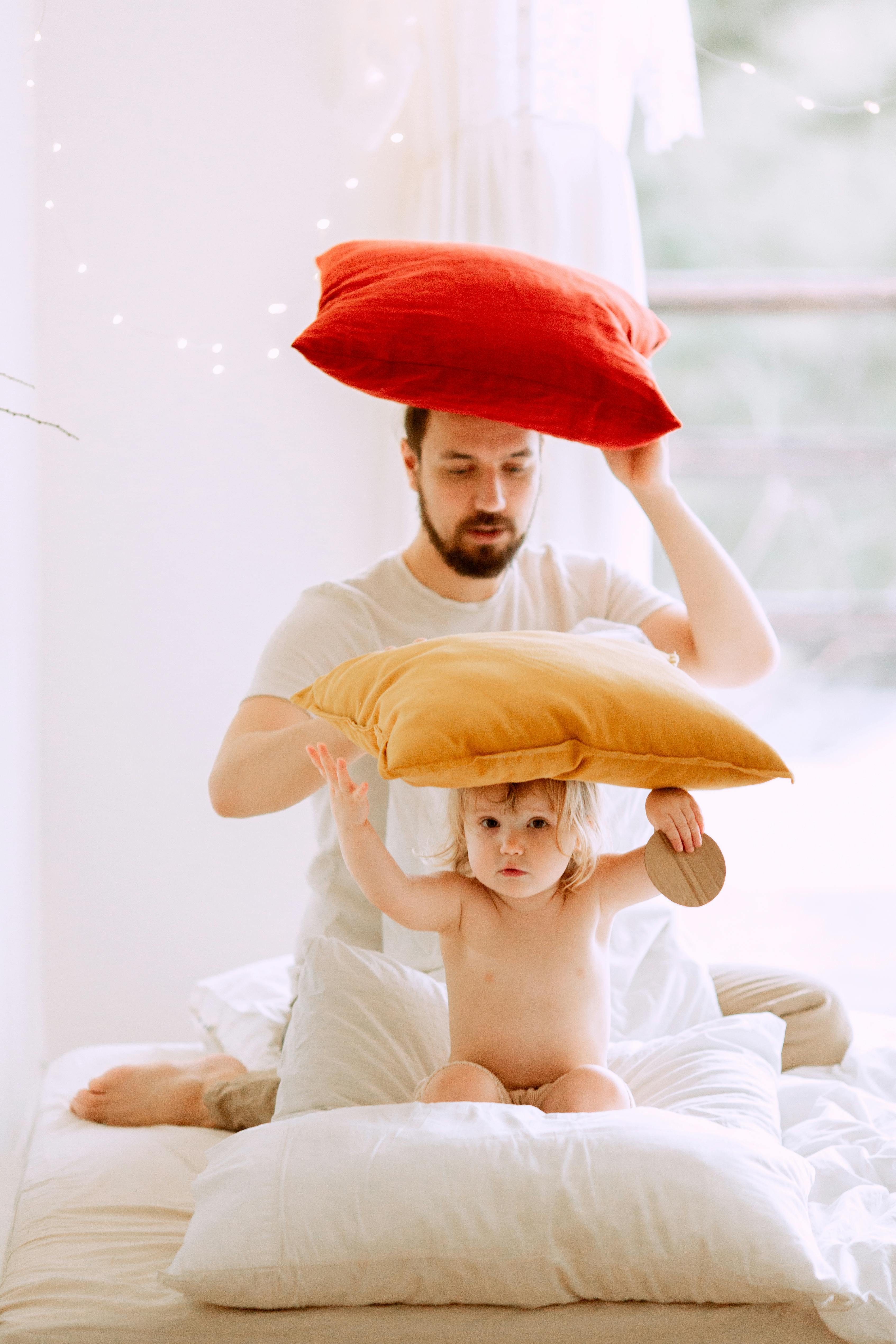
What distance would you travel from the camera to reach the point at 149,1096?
1.52 metres

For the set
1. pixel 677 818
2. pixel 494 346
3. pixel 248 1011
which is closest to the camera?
→ pixel 677 818

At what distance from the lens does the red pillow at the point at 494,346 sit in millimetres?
1395

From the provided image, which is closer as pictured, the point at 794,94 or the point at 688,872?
the point at 688,872

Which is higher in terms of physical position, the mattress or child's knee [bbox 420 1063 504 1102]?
child's knee [bbox 420 1063 504 1102]

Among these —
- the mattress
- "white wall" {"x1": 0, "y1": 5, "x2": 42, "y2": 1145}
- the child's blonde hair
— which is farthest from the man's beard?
the mattress

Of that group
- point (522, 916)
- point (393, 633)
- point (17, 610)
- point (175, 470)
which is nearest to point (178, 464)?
point (175, 470)

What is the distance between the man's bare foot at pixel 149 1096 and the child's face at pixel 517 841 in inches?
19.6

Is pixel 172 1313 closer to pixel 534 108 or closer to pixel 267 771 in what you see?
pixel 267 771

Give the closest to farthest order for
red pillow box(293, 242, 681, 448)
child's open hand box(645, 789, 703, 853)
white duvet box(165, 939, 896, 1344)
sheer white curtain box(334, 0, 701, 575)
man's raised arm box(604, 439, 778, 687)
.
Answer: white duvet box(165, 939, 896, 1344)
child's open hand box(645, 789, 703, 853)
red pillow box(293, 242, 681, 448)
man's raised arm box(604, 439, 778, 687)
sheer white curtain box(334, 0, 701, 575)

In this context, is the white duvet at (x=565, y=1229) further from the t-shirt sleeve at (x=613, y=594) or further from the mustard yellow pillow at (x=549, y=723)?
the t-shirt sleeve at (x=613, y=594)

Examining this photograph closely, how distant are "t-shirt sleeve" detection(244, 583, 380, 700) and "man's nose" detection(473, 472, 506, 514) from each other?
0.22 metres

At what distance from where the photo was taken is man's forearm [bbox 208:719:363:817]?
4.61 feet

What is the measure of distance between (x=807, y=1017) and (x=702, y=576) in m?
0.60

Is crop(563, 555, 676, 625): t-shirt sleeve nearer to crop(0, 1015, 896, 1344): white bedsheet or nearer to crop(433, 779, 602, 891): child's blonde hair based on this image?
crop(433, 779, 602, 891): child's blonde hair
